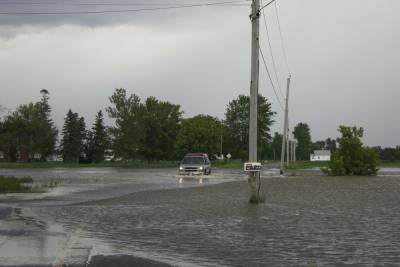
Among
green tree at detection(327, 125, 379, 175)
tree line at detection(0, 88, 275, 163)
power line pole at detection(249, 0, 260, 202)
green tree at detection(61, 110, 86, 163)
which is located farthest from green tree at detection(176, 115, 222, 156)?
power line pole at detection(249, 0, 260, 202)

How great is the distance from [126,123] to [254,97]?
100610 mm

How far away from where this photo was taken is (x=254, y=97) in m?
22.3

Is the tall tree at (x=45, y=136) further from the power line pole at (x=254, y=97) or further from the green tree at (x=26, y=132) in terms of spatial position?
the power line pole at (x=254, y=97)

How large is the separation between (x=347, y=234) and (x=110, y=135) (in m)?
114

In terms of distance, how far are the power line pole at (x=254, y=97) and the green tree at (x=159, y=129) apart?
116200 mm

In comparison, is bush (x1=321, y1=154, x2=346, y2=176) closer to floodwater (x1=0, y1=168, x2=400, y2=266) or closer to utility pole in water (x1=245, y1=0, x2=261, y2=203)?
floodwater (x1=0, y1=168, x2=400, y2=266)

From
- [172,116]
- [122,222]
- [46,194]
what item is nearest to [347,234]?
[122,222]

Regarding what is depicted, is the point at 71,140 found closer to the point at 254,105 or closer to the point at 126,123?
the point at 126,123

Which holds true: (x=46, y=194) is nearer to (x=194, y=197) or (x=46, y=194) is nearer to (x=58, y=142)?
(x=194, y=197)

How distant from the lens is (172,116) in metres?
144

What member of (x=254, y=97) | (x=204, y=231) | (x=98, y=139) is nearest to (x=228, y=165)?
(x=98, y=139)

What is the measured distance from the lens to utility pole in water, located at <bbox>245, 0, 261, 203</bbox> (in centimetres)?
2209

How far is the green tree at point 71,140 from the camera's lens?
13350cm

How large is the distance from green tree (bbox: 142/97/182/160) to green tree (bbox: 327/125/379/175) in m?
85.4
